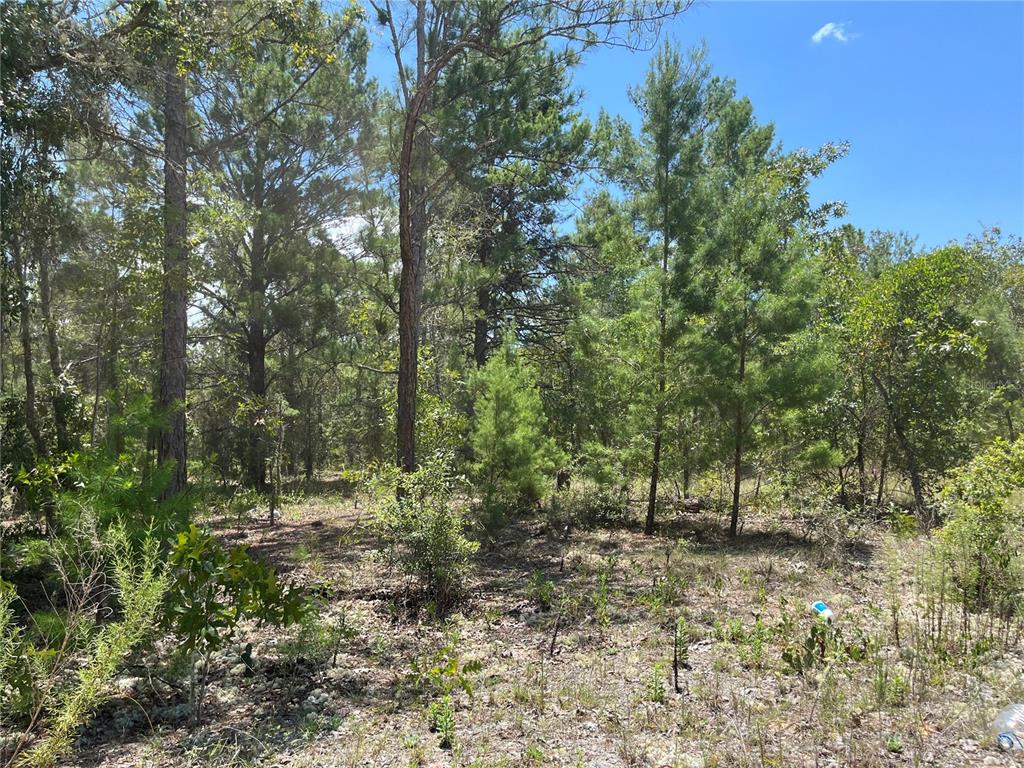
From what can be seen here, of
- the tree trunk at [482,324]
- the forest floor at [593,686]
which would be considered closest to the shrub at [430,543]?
the forest floor at [593,686]

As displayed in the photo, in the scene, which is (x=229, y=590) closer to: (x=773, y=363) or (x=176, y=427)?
(x=176, y=427)

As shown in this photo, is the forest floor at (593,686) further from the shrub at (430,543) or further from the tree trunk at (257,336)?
the tree trunk at (257,336)

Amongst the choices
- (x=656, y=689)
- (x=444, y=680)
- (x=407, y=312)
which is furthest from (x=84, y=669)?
(x=407, y=312)

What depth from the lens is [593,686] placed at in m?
4.08

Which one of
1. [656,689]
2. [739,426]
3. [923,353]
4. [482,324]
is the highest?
[482,324]

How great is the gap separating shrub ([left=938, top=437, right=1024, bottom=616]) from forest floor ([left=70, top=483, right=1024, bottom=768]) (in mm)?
523

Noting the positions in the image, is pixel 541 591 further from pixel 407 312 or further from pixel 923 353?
pixel 923 353

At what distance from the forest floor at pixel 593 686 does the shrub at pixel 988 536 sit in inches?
20.6

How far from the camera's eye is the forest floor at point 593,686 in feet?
10.6

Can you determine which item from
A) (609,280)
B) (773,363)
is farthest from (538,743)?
(609,280)

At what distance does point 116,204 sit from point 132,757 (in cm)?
841

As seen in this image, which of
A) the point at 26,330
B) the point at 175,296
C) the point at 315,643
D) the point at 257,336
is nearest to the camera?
the point at 315,643

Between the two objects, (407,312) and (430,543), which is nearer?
(430,543)

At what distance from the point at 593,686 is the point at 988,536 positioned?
388cm
